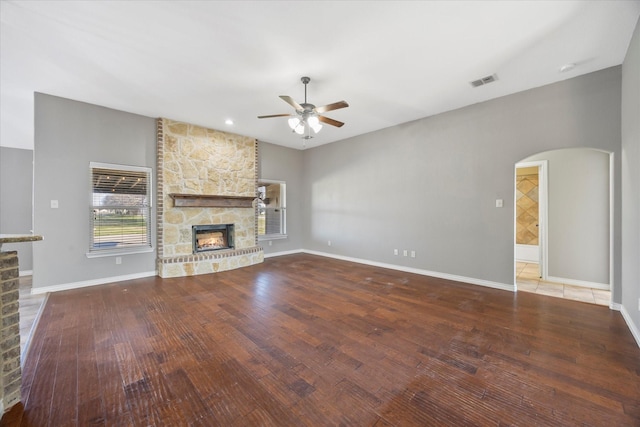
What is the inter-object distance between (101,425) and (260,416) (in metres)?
0.96

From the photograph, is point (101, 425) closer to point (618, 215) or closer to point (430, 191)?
point (430, 191)

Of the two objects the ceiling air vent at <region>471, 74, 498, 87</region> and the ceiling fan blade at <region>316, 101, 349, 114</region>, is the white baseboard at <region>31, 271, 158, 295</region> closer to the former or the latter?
the ceiling fan blade at <region>316, 101, 349, 114</region>

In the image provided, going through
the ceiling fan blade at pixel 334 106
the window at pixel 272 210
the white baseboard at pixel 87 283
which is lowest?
the white baseboard at pixel 87 283

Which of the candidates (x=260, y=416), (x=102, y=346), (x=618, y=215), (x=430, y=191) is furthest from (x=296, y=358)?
(x=618, y=215)

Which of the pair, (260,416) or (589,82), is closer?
(260,416)

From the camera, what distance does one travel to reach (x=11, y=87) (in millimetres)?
3742

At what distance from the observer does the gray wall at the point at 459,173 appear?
3.52m

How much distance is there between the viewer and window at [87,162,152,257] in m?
4.49

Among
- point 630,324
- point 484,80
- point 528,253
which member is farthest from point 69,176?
point 528,253

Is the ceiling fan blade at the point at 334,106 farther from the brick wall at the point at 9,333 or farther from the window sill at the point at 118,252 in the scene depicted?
the window sill at the point at 118,252

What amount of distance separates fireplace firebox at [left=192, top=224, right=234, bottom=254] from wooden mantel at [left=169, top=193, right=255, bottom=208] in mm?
493

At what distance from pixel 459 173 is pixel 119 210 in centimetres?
634

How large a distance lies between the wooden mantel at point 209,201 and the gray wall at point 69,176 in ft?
3.64

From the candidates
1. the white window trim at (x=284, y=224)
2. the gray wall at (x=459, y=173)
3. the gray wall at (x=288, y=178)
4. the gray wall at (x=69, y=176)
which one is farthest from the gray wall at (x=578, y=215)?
the gray wall at (x=69, y=176)
